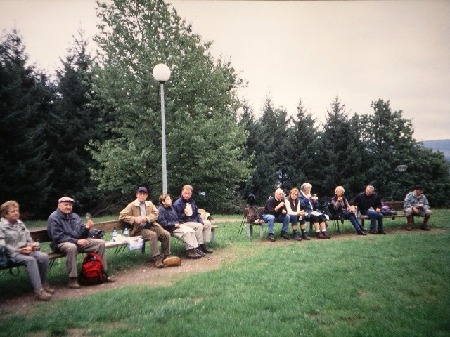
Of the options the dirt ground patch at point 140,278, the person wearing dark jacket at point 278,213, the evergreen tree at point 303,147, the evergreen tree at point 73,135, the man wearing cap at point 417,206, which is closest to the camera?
the dirt ground patch at point 140,278

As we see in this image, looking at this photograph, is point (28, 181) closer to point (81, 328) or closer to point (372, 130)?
point (81, 328)

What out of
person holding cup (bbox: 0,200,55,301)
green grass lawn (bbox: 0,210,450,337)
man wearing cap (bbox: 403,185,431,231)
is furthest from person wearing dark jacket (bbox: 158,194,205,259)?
man wearing cap (bbox: 403,185,431,231)

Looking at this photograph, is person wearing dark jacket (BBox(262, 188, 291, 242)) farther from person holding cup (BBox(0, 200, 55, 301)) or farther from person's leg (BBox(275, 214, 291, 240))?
person holding cup (BBox(0, 200, 55, 301))

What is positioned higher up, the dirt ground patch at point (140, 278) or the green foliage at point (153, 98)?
the green foliage at point (153, 98)

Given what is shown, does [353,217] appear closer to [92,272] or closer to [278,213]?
[278,213]

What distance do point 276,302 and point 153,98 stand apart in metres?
15.9

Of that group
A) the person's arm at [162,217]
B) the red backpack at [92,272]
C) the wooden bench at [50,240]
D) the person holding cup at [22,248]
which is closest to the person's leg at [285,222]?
the person's arm at [162,217]

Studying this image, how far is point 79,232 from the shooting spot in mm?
6977

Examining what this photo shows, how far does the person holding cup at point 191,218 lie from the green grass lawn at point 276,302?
156 centimetres

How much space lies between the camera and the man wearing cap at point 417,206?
11805mm

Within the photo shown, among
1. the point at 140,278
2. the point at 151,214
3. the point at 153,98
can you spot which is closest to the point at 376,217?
the point at 151,214

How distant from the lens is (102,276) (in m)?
6.50

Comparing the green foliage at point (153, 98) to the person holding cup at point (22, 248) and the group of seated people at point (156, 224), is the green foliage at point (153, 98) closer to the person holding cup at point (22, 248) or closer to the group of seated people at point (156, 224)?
the group of seated people at point (156, 224)

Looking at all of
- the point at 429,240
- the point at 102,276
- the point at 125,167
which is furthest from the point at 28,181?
the point at 429,240
